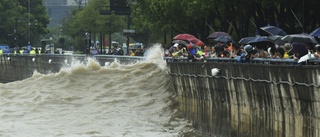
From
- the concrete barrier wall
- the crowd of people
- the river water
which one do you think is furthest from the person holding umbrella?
the river water

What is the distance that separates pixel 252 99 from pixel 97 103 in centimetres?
1416

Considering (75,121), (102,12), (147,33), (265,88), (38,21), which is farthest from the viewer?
(38,21)

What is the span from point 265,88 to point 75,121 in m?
11.1

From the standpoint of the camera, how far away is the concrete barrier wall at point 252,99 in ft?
62.8

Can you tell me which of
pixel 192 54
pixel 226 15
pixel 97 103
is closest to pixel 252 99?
pixel 192 54

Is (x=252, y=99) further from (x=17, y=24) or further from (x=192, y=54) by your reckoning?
(x=17, y=24)

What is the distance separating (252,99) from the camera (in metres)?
23.1

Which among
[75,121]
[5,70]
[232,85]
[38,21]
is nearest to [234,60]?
[232,85]

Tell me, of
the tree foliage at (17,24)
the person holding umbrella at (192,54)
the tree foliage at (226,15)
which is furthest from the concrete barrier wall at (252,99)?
the tree foliage at (17,24)

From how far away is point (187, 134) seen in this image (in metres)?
27.7

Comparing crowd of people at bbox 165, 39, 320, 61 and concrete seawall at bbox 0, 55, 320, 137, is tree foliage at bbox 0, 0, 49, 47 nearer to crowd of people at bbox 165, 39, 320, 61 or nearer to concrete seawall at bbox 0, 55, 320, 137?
crowd of people at bbox 165, 39, 320, 61

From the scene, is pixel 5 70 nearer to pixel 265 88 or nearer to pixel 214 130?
pixel 214 130

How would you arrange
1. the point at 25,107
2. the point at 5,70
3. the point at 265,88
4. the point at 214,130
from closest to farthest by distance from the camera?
1. the point at 265,88
2. the point at 214,130
3. the point at 25,107
4. the point at 5,70

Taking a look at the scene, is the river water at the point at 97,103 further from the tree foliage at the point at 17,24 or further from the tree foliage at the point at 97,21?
the tree foliage at the point at 17,24
